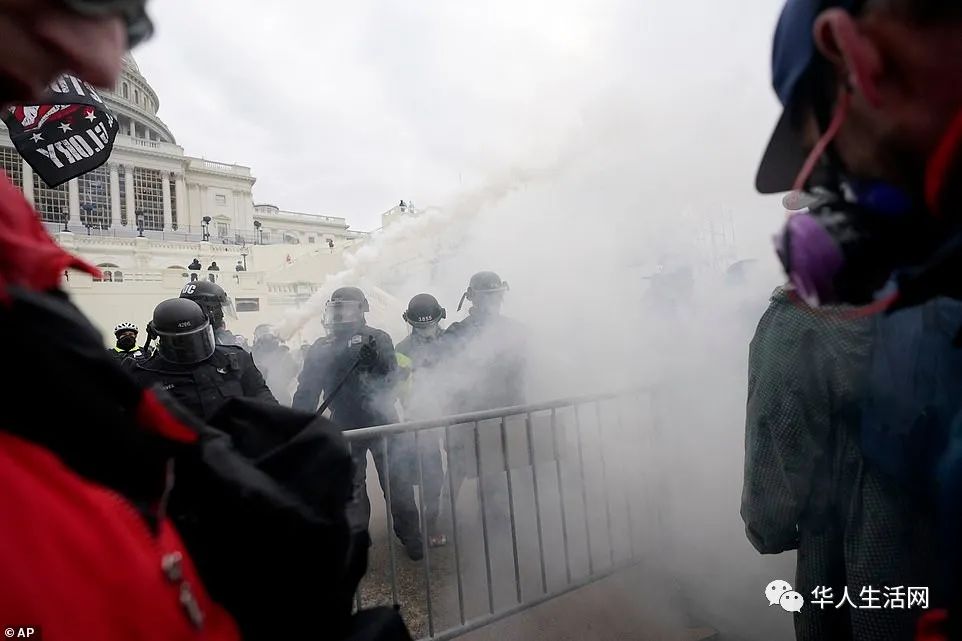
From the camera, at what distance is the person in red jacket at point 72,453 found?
1.96 feet

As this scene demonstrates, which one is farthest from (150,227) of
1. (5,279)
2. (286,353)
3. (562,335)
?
(5,279)

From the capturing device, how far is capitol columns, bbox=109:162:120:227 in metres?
44.3

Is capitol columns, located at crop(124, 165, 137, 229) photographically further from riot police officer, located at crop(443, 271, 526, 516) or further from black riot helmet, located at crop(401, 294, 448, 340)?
riot police officer, located at crop(443, 271, 526, 516)

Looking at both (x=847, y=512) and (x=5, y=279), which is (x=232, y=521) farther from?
(x=847, y=512)

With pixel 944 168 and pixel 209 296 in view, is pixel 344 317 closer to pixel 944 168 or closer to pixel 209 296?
pixel 209 296

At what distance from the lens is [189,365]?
3867mm

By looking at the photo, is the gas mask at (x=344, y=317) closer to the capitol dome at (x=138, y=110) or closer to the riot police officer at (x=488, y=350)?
the riot police officer at (x=488, y=350)

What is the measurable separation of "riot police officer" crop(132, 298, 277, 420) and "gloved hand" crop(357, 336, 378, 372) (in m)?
1.17

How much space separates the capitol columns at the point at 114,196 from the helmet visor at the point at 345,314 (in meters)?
48.7

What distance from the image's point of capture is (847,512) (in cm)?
175

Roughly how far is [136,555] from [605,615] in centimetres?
328

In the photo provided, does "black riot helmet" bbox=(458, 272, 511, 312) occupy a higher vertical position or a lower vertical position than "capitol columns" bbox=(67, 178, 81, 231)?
lower

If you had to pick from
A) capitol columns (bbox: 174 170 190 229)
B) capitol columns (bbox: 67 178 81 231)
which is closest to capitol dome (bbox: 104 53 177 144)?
capitol columns (bbox: 174 170 190 229)

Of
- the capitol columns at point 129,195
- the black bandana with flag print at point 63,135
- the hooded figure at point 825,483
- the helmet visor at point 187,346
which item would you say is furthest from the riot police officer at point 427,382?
the capitol columns at point 129,195
